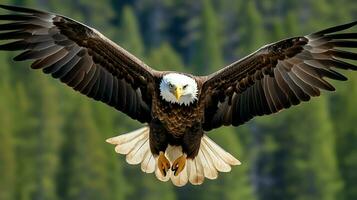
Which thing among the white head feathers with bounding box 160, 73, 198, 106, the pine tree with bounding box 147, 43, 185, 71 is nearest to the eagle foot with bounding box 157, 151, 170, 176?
the white head feathers with bounding box 160, 73, 198, 106

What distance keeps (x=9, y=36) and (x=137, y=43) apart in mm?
44841

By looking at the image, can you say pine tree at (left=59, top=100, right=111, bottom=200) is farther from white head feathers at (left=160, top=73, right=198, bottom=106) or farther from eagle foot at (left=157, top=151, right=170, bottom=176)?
white head feathers at (left=160, top=73, right=198, bottom=106)

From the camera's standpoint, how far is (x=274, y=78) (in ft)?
48.8

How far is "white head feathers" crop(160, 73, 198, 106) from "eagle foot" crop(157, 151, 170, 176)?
2.10 feet

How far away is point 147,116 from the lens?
1509cm

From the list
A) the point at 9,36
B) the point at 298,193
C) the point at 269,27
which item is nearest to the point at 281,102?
the point at 9,36

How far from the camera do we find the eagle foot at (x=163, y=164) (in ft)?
49.3

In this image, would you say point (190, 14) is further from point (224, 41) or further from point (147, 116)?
point (147, 116)

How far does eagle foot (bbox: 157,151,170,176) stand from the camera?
1502 cm

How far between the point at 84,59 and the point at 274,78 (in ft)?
5.20

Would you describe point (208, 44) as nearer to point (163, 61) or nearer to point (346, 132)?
point (163, 61)

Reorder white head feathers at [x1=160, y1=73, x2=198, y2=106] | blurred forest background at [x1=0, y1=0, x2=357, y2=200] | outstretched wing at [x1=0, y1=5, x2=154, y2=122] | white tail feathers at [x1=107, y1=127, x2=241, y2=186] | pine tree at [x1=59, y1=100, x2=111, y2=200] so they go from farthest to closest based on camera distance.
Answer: blurred forest background at [x1=0, y1=0, x2=357, y2=200] → pine tree at [x1=59, y1=100, x2=111, y2=200] → white tail feathers at [x1=107, y1=127, x2=241, y2=186] → outstretched wing at [x1=0, y1=5, x2=154, y2=122] → white head feathers at [x1=160, y1=73, x2=198, y2=106]

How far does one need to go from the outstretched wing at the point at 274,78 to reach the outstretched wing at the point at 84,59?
0.60 meters

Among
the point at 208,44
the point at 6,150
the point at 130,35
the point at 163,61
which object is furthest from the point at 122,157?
the point at 130,35
